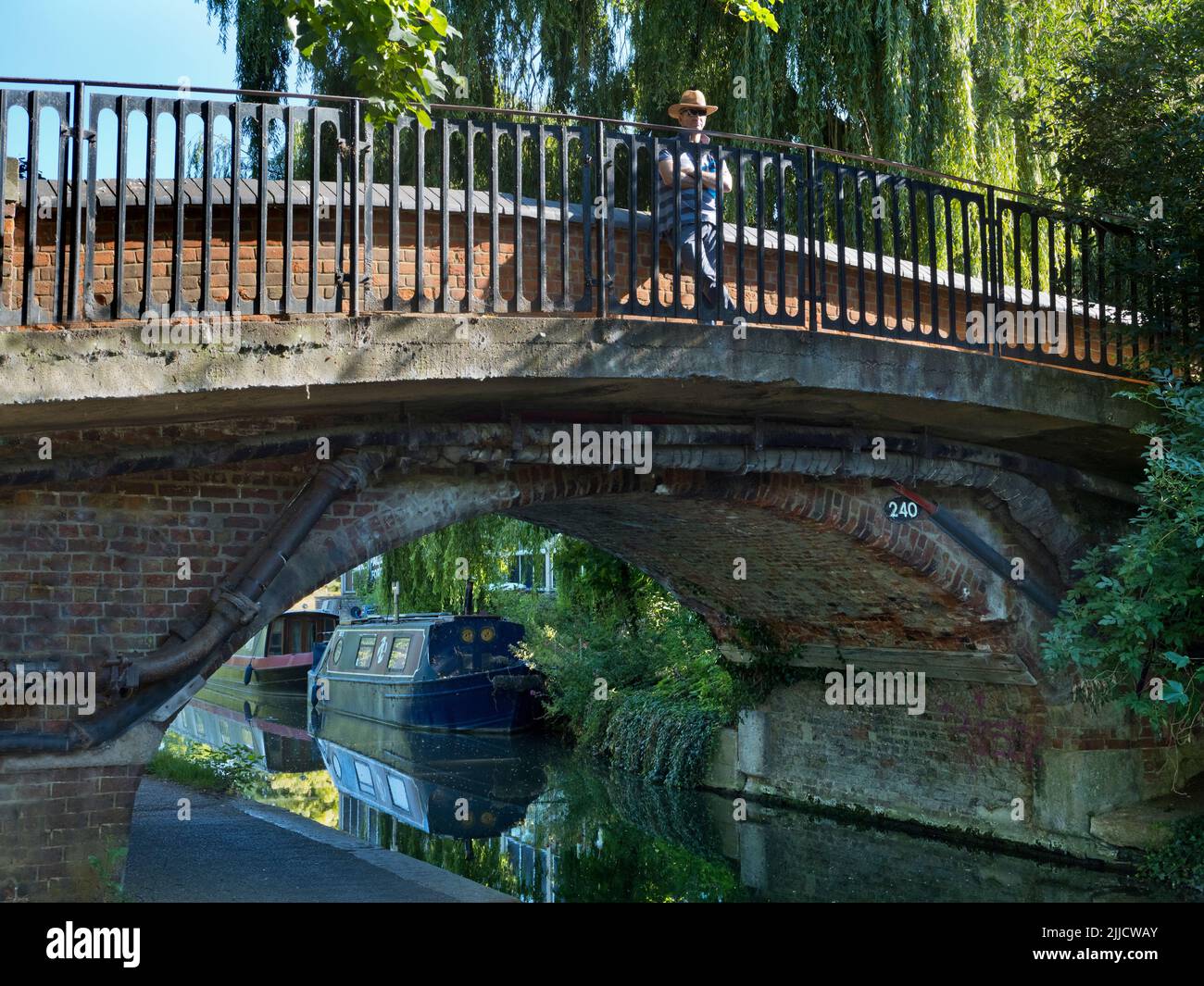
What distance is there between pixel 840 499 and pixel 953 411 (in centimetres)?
134

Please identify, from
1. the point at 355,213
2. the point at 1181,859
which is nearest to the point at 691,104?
the point at 355,213

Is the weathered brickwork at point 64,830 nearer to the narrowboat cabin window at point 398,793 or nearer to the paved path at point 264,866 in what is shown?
the paved path at point 264,866

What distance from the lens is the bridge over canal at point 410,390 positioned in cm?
577

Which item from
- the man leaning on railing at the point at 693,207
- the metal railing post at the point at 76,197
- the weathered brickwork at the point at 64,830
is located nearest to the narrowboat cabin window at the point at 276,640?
the weathered brickwork at the point at 64,830

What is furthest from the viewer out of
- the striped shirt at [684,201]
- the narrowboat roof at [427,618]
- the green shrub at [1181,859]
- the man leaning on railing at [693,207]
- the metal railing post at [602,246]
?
the narrowboat roof at [427,618]

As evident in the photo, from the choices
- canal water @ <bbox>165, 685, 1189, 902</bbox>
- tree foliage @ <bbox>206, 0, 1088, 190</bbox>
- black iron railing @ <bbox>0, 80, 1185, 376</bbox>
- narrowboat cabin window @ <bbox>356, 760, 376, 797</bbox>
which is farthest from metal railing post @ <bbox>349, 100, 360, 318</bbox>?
narrowboat cabin window @ <bbox>356, 760, 376, 797</bbox>

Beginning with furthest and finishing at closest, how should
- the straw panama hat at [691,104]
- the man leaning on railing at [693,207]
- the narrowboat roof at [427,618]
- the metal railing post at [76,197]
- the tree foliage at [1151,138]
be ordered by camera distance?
the narrowboat roof at [427,618] < the tree foliage at [1151,138] < the straw panama hat at [691,104] < the man leaning on railing at [693,207] < the metal railing post at [76,197]

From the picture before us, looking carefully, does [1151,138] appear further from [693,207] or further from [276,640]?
[276,640]

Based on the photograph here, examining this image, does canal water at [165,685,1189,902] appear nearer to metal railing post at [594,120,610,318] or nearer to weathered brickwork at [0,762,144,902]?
weathered brickwork at [0,762,144,902]

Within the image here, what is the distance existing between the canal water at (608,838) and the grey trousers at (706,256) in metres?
5.31

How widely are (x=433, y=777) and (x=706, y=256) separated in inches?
443

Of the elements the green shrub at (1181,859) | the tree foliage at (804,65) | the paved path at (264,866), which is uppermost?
the tree foliage at (804,65)
